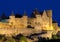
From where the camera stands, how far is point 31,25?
171ft

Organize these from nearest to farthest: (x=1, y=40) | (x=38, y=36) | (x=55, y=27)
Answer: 1. (x=1, y=40)
2. (x=38, y=36)
3. (x=55, y=27)

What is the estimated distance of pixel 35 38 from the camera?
45719 mm

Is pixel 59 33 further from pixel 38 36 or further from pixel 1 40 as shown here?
pixel 1 40

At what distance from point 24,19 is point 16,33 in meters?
3.44

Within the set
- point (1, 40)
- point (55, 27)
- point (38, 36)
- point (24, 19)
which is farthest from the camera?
point (55, 27)

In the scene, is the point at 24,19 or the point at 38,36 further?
the point at 24,19

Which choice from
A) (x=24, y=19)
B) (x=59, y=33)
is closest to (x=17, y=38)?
(x=24, y=19)

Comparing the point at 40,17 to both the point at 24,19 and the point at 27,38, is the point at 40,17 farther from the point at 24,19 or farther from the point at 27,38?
the point at 27,38

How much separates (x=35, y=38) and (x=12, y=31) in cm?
376

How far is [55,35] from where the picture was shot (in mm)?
52531

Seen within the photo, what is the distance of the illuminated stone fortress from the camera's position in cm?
4909

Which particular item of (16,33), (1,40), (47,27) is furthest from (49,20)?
(1,40)

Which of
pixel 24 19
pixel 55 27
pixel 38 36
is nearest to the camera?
pixel 38 36

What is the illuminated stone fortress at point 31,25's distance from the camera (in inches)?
1933
